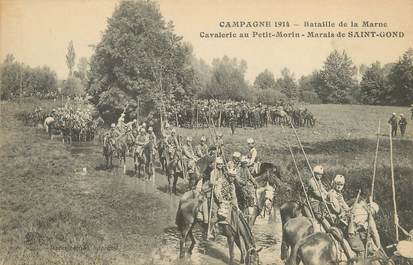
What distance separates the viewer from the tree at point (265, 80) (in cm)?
849

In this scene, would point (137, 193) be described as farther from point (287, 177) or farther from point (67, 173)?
point (287, 177)

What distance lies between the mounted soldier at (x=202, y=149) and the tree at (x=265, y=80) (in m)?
1.46

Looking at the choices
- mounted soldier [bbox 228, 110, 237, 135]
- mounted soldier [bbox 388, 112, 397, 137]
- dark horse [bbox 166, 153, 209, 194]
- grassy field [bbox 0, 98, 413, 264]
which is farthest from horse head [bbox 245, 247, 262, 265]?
mounted soldier [bbox 388, 112, 397, 137]

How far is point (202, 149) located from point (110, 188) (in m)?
1.91

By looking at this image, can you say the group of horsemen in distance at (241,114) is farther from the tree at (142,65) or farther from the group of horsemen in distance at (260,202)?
the group of horsemen in distance at (260,202)

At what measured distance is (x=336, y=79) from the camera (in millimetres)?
8469

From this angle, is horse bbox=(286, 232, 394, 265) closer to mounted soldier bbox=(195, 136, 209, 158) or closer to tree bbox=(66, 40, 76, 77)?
A: mounted soldier bbox=(195, 136, 209, 158)

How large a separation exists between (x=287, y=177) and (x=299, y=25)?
2590mm

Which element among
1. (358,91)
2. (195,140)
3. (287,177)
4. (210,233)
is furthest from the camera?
(195,140)

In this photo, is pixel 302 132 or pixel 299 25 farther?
pixel 302 132

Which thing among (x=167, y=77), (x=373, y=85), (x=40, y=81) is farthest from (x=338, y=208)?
(x=40, y=81)

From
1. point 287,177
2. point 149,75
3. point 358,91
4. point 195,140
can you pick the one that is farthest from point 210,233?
point 358,91

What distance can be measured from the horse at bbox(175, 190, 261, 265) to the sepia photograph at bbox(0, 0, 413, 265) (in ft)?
0.08

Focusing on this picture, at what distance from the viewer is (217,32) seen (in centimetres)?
822
